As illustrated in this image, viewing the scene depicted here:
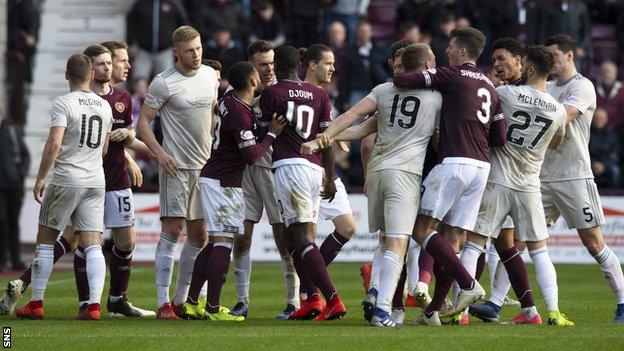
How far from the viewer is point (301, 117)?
462 inches

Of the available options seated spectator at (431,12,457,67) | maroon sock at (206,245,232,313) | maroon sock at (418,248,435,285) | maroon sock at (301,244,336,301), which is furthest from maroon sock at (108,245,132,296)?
seated spectator at (431,12,457,67)

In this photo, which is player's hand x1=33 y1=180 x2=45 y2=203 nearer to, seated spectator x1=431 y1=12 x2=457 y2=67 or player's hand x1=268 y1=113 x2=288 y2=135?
player's hand x1=268 y1=113 x2=288 y2=135

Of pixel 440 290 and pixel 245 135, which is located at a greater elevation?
pixel 245 135

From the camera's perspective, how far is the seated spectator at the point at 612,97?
75.4ft

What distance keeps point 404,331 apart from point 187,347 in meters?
1.88

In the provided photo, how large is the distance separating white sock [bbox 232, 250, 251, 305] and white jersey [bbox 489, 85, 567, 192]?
2.47 metres

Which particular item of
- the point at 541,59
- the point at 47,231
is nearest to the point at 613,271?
the point at 541,59

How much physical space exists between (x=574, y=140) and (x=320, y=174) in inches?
93.0

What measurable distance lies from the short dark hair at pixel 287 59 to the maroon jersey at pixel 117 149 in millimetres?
1736

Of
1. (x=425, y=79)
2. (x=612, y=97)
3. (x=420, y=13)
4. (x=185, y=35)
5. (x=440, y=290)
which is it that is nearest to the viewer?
(x=425, y=79)

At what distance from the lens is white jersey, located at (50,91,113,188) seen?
39.3ft

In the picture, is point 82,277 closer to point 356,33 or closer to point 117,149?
point 117,149

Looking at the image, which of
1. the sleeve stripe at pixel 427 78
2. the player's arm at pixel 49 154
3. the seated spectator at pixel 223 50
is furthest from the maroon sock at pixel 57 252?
the seated spectator at pixel 223 50

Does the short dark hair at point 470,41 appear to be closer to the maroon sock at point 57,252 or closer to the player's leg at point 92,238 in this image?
the player's leg at point 92,238
